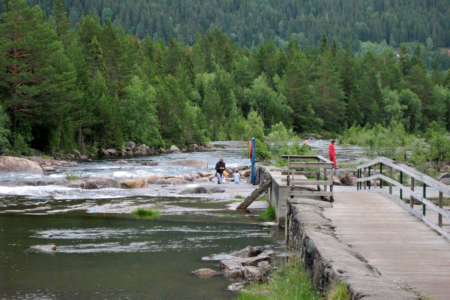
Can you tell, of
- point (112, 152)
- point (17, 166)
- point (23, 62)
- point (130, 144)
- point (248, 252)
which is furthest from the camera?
point (130, 144)

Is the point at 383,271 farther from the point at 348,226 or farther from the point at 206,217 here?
the point at 206,217

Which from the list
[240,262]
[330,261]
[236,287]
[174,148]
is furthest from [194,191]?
[174,148]

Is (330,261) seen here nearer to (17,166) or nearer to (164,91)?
(17,166)

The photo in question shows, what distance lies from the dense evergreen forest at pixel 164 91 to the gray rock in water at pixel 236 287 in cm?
2605

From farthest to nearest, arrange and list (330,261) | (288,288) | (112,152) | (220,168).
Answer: (112,152) < (220,168) < (288,288) < (330,261)

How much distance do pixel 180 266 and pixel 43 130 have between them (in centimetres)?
4305

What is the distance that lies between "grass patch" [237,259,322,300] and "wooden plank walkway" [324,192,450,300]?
40.2 inches

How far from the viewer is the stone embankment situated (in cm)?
598

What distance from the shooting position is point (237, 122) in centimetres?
8462

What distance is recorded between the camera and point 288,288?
27.5ft

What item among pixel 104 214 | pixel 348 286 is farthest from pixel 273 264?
pixel 104 214

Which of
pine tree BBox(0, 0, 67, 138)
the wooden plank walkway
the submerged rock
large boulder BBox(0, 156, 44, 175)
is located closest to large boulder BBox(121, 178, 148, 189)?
large boulder BBox(0, 156, 44, 175)

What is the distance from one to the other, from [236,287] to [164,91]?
62470mm

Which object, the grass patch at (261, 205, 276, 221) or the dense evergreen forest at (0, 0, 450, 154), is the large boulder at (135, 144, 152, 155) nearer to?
the dense evergreen forest at (0, 0, 450, 154)
